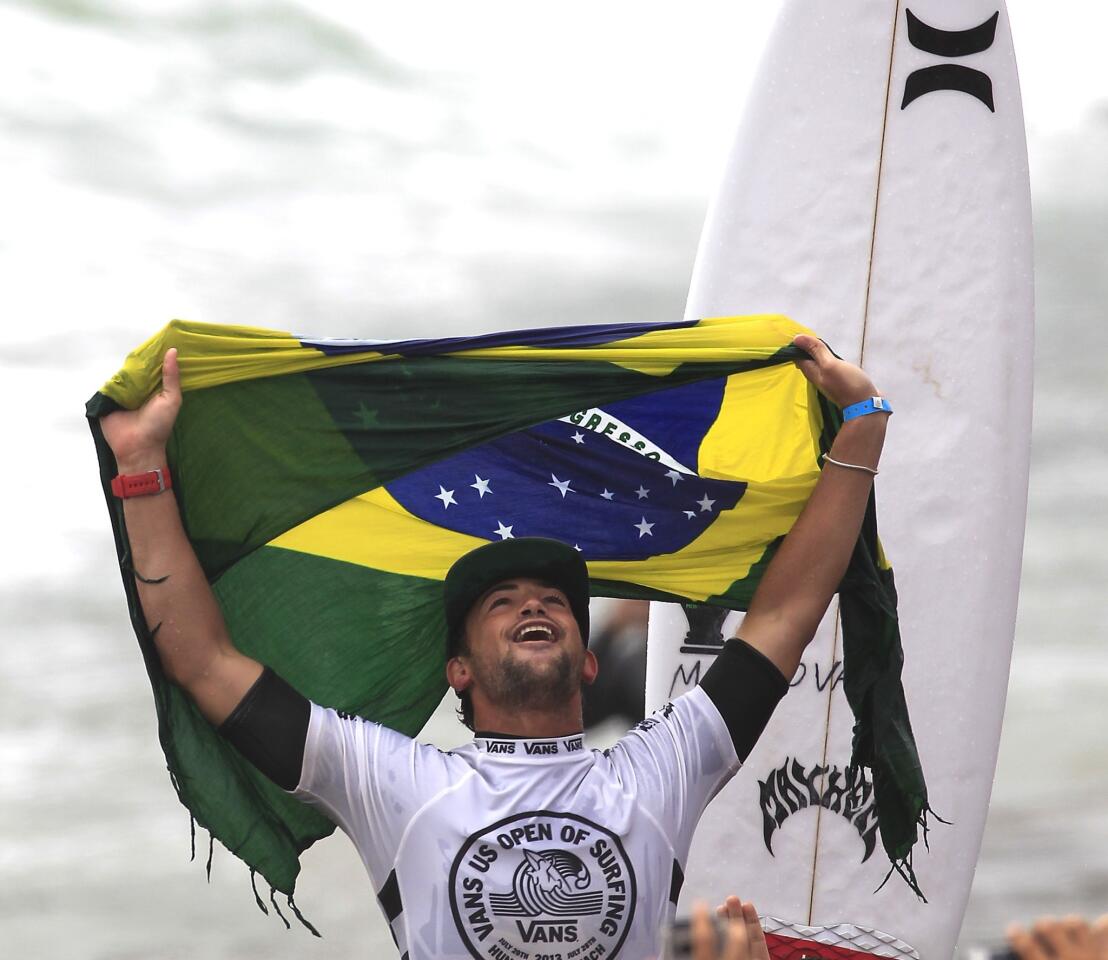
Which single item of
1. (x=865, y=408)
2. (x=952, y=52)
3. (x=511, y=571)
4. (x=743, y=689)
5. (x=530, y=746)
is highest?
(x=952, y=52)

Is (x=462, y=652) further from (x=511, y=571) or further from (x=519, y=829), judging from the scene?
(x=519, y=829)

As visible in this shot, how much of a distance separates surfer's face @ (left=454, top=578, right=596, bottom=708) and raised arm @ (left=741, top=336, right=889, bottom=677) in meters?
0.36

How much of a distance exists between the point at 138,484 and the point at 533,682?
781mm

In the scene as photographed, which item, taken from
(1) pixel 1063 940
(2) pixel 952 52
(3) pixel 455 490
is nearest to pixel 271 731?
(3) pixel 455 490

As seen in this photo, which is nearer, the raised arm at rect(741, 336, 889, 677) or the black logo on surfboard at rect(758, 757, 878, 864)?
the raised arm at rect(741, 336, 889, 677)

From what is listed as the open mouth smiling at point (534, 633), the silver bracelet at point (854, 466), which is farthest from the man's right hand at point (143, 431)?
the silver bracelet at point (854, 466)

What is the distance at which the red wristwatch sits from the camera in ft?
8.18

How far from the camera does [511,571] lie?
8.54ft

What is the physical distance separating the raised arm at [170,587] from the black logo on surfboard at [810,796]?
209 cm

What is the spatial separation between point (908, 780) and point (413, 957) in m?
1.11

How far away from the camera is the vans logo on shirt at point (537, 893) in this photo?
7.52 feet

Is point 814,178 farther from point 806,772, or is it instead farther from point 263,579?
point 263,579

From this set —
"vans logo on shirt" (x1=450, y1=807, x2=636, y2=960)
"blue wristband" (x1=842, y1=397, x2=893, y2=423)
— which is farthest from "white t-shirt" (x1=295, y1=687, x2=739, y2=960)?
"blue wristband" (x1=842, y1=397, x2=893, y2=423)

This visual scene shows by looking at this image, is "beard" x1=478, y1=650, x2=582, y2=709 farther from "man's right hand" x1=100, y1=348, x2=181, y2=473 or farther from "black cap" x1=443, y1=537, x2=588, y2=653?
"man's right hand" x1=100, y1=348, x2=181, y2=473
